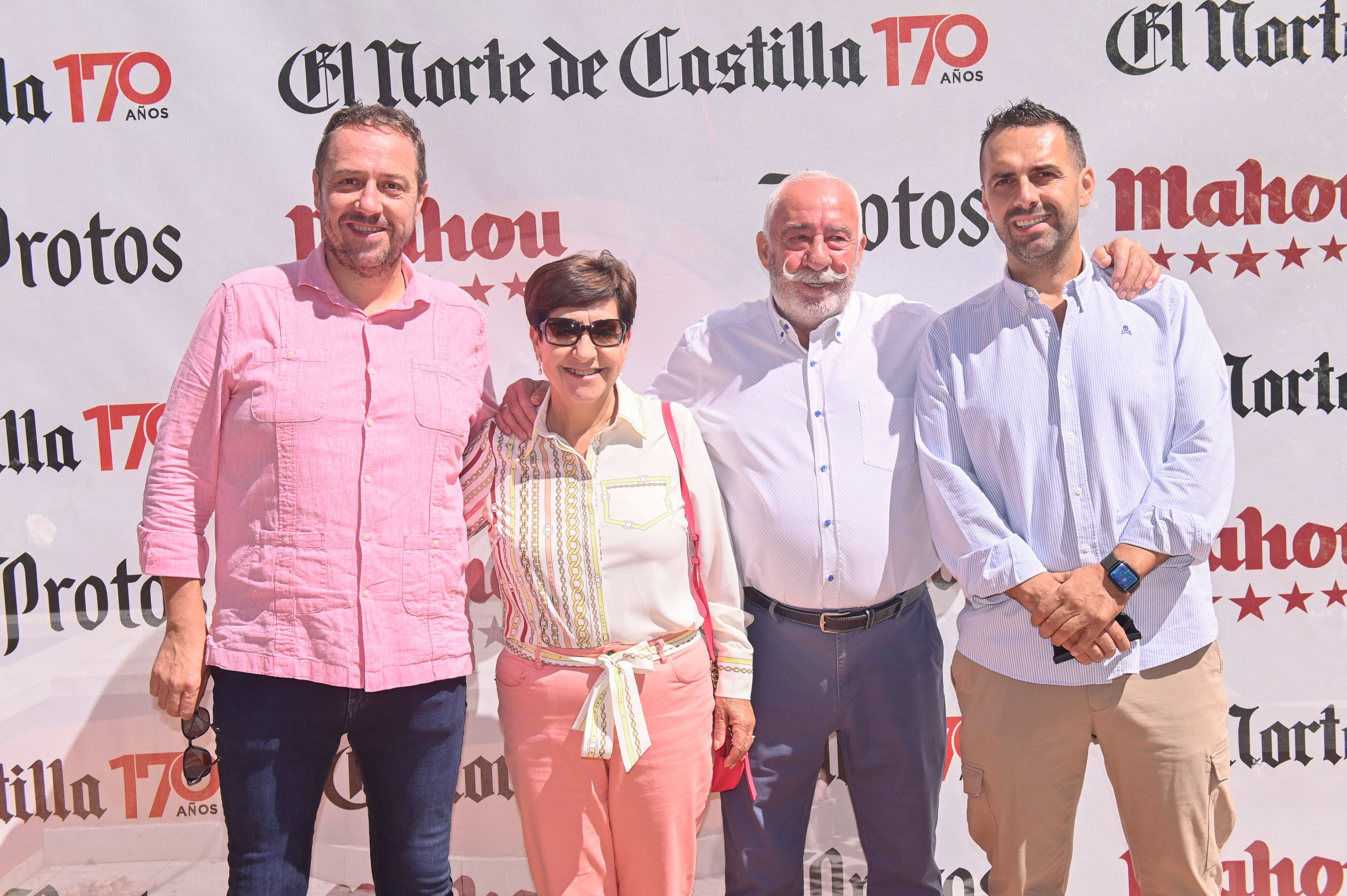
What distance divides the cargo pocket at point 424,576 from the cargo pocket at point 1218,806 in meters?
1.79

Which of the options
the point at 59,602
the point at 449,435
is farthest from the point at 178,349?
the point at 449,435

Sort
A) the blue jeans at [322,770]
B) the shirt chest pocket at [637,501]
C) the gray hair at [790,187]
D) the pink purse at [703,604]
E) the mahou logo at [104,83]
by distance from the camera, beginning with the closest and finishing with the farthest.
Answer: the blue jeans at [322,770]
the shirt chest pocket at [637,501]
the pink purse at [703,604]
the gray hair at [790,187]
the mahou logo at [104,83]

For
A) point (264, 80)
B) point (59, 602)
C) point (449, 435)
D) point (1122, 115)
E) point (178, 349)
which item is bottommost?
point (59, 602)

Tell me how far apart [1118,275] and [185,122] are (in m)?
2.64

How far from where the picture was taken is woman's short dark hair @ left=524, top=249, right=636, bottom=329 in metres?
2.18

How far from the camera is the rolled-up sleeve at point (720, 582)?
2.31 metres

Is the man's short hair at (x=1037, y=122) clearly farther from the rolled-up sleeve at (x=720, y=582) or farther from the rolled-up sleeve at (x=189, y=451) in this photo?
the rolled-up sleeve at (x=189, y=451)

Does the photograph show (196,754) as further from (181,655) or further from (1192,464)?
(1192,464)

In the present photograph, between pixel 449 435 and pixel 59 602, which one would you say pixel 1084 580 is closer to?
pixel 449 435

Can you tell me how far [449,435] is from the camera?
2234 millimetres

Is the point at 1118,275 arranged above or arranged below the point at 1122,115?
below

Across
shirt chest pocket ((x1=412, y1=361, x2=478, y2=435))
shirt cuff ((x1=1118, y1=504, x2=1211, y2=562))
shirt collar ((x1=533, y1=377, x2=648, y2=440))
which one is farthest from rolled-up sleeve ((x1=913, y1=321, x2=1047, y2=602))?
shirt chest pocket ((x1=412, y1=361, x2=478, y2=435))

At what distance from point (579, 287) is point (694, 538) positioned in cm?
64

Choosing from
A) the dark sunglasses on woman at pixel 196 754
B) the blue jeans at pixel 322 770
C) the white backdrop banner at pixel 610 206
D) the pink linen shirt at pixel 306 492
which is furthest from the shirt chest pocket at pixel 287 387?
the white backdrop banner at pixel 610 206
